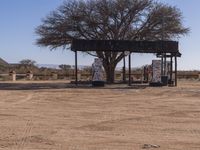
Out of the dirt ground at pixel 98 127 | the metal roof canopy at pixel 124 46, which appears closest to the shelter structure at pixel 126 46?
the metal roof canopy at pixel 124 46

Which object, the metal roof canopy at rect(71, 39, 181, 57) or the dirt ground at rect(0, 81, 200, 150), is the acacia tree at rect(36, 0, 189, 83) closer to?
the metal roof canopy at rect(71, 39, 181, 57)

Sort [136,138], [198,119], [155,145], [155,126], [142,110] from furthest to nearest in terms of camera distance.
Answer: [142,110], [198,119], [155,126], [136,138], [155,145]

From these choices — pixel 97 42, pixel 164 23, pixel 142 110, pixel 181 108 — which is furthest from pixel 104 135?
pixel 164 23

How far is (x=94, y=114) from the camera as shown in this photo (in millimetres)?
21125

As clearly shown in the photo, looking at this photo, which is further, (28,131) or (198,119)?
(198,119)

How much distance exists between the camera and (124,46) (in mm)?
45156

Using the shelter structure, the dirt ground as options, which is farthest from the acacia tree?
the dirt ground

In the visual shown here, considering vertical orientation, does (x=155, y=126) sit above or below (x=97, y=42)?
below

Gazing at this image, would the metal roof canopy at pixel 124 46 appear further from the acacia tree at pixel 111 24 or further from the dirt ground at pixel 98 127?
the dirt ground at pixel 98 127

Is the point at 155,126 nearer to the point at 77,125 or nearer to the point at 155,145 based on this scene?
the point at 77,125

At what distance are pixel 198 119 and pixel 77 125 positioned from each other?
15.1ft

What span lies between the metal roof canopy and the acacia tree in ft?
21.3

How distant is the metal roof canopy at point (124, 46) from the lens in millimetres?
44656

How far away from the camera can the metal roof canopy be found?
44656 millimetres
